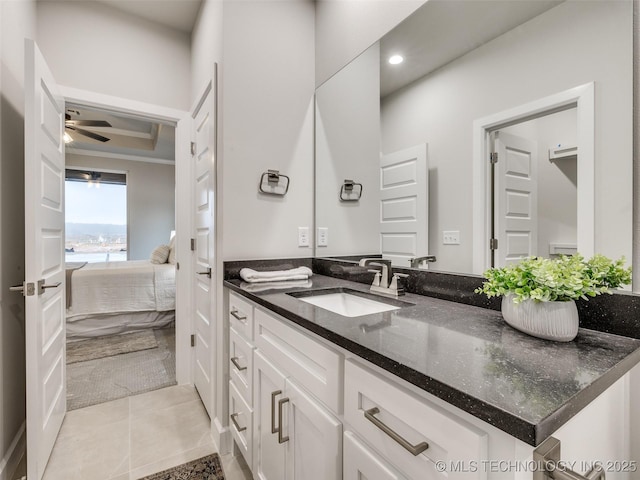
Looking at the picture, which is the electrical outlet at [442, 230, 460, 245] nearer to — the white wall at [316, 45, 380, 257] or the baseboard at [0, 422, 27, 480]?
the white wall at [316, 45, 380, 257]

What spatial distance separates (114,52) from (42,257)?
1533mm

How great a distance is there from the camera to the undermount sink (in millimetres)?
1287

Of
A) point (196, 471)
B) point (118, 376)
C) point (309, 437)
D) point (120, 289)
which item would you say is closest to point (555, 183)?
point (309, 437)

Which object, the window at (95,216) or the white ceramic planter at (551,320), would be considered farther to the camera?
the window at (95,216)

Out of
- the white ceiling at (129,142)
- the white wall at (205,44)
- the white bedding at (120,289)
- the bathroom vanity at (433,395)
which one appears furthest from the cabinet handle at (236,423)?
the white ceiling at (129,142)

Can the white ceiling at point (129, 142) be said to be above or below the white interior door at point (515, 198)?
above

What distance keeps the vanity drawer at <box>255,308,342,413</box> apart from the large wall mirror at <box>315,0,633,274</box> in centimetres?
65

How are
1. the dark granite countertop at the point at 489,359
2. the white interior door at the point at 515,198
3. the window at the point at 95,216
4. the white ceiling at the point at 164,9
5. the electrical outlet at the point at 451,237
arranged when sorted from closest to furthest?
the dark granite countertop at the point at 489,359 < the white interior door at the point at 515,198 < the electrical outlet at the point at 451,237 < the white ceiling at the point at 164,9 < the window at the point at 95,216

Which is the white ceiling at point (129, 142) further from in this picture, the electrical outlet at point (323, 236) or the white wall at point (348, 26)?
the electrical outlet at point (323, 236)

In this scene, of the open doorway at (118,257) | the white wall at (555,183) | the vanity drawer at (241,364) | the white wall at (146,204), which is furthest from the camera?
the white wall at (146,204)

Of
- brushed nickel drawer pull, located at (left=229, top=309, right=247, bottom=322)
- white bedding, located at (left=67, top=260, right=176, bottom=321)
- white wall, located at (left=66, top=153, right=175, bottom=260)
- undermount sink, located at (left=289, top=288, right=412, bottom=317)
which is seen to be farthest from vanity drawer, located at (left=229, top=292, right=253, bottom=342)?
white wall, located at (left=66, top=153, right=175, bottom=260)

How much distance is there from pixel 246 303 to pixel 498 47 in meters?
1.38

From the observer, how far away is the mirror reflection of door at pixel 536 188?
90cm

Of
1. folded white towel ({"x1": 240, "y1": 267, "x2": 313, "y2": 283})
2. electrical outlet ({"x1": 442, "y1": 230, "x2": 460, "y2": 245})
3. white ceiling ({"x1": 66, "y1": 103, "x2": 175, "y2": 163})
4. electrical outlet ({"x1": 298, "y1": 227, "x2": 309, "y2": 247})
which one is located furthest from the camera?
white ceiling ({"x1": 66, "y1": 103, "x2": 175, "y2": 163})
